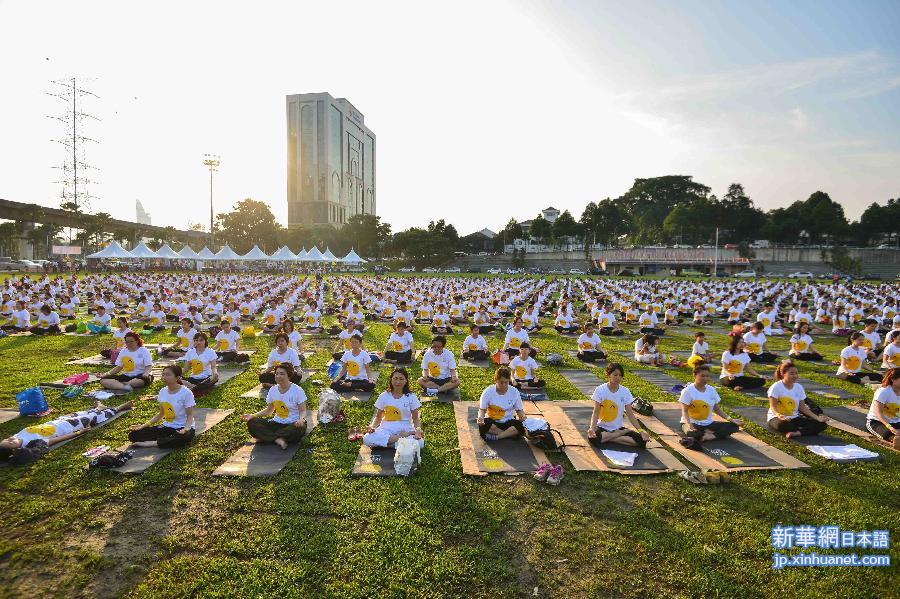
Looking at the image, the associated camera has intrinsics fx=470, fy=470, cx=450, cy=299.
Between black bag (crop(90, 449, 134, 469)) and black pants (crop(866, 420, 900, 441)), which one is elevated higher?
black pants (crop(866, 420, 900, 441))

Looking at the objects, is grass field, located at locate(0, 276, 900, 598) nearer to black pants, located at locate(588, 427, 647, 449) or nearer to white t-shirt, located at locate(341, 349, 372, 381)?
black pants, located at locate(588, 427, 647, 449)

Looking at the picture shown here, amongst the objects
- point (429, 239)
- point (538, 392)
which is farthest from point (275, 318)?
point (429, 239)

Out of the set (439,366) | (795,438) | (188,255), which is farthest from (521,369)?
(188,255)

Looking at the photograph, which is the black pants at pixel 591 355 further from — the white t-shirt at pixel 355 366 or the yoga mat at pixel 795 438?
the white t-shirt at pixel 355 366

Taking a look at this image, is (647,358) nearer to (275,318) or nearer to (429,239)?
(275,318)

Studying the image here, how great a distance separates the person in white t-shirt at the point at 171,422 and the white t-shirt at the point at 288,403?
1168mm

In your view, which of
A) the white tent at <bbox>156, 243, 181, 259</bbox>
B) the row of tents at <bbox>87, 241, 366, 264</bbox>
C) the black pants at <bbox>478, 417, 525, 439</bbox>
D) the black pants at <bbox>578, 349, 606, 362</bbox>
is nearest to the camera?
the black pants at <bbox>478, 417, 525, 439</bbox>

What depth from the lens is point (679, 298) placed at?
26.6m

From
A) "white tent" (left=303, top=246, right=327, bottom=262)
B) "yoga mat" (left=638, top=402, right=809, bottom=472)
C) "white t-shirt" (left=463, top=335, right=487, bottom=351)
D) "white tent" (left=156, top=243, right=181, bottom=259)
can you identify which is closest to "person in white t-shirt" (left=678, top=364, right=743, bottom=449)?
"yoga mat" (left=638, top=402, right=809, bottom=472)

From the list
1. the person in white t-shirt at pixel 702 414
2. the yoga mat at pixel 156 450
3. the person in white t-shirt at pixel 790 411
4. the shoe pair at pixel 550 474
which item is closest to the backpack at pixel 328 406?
the yoga mat at pixel 156 450

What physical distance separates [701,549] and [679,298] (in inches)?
965

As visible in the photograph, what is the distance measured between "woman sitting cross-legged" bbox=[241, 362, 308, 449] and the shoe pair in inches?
138

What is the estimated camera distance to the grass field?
4.13 m

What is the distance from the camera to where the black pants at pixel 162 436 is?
6777 mm
